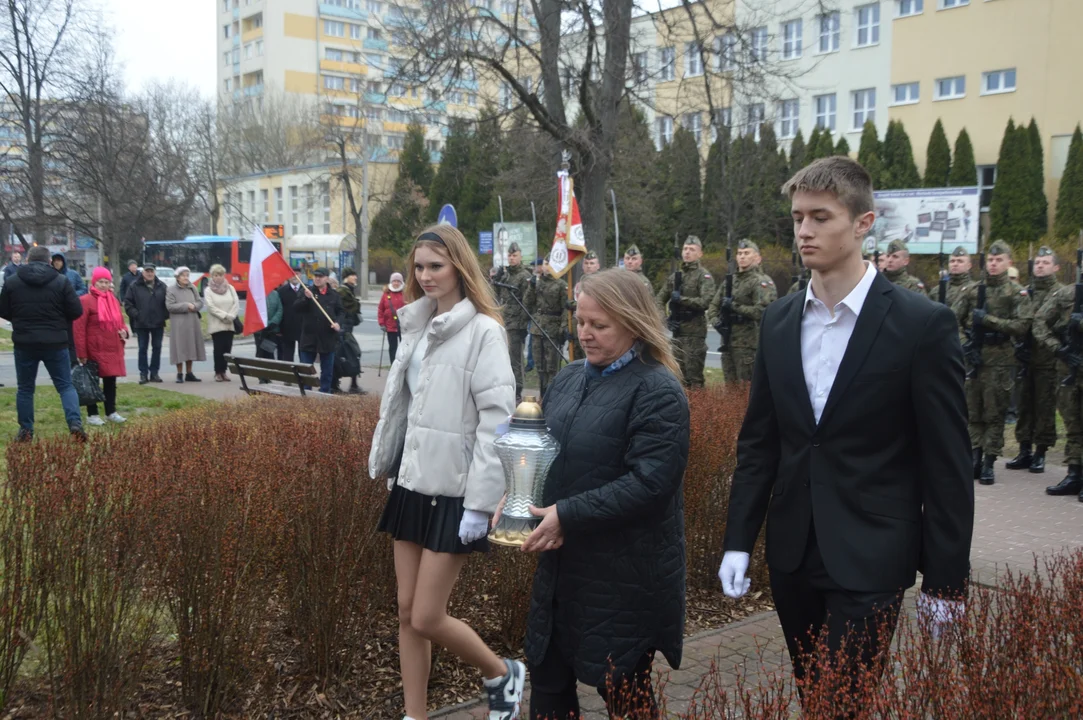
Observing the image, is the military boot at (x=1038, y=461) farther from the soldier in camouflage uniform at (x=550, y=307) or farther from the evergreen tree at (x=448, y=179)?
the evergreen tree at (x=448, y=179)

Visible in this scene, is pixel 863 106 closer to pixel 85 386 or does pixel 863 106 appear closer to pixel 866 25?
pixel 866 25

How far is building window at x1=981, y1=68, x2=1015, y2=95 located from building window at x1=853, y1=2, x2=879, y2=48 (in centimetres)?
554

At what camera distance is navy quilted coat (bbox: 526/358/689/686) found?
3068 millimetres

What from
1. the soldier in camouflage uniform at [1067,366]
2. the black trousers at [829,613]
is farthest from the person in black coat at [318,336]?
the black trousers at [829,613]

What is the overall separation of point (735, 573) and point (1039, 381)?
326 inches

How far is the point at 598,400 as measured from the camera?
3236mm

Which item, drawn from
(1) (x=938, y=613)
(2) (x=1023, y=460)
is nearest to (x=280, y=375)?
(2) (x=1023, y=460)

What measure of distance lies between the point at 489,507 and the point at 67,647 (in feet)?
5.02

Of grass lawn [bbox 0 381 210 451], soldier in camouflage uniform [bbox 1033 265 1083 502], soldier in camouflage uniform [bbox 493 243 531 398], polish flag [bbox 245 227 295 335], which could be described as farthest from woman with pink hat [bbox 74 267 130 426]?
soldier in camouflage uniform [bbox 1033 265 1083 502]

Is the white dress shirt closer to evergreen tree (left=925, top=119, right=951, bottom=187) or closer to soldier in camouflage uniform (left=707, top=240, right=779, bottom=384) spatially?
soldier in camouflage uniform (left=707, top=240, right=779, bottom=384)

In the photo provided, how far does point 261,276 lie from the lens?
14.4 m

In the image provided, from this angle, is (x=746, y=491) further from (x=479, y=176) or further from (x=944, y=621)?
(x=479, y=176)

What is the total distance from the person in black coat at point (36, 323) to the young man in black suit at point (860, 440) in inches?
374

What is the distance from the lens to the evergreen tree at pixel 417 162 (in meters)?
61.8
